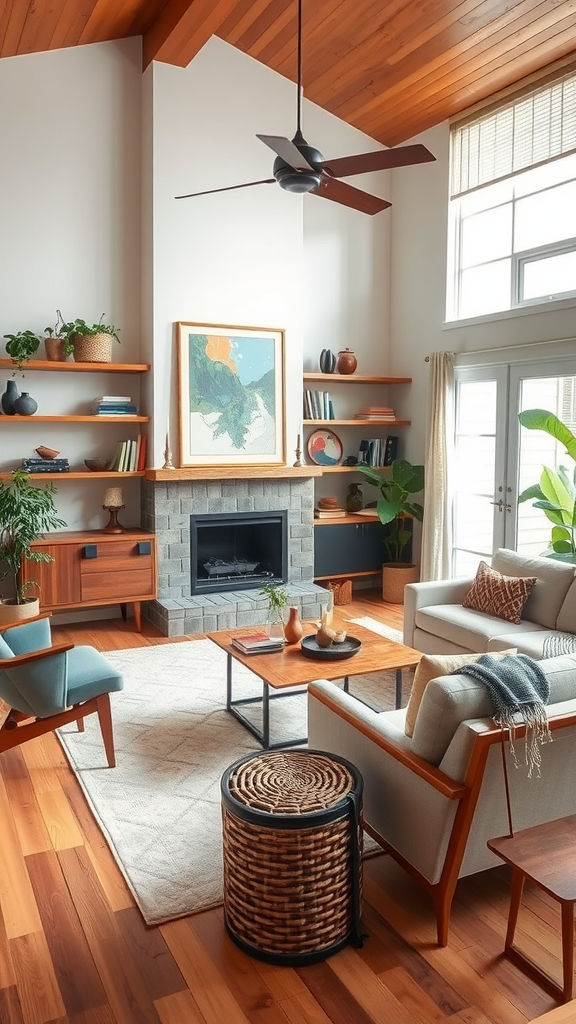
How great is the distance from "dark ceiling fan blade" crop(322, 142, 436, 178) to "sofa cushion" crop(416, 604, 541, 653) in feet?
8.10

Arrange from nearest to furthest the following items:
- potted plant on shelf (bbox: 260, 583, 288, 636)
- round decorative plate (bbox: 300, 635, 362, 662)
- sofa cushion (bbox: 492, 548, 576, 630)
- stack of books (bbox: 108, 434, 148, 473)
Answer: round decorative plate (bbox: 300, 635, 362, 662), potted plant on shelf (bbox: 260, 583, 288, 636), sofa cushion (bbox: 492, 548, 576, 630), stack of books (bbox: 108, 434, 148, 473)

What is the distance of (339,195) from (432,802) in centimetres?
285

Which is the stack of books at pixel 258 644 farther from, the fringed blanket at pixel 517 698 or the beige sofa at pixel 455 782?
the fringed blanket at pixel 517 698

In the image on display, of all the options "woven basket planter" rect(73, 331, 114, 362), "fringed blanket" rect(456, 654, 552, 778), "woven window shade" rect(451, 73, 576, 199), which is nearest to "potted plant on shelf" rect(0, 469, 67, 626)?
"woven basket planter" rect(73, 331, 114, 362)

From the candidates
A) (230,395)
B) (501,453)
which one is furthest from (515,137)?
(230,395)

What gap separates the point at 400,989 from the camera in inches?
84.5

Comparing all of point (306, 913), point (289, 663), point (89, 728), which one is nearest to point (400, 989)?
point (306, 913)

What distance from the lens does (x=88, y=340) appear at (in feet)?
18.6

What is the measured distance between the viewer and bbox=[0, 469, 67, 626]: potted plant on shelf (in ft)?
17.0

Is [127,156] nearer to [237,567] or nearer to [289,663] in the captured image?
[237,567]

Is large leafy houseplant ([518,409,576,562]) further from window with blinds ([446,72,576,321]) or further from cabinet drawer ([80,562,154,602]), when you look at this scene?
cabinet drawer ([80,562,154,602])

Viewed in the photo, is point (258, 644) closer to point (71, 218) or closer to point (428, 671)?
point (428, 671)

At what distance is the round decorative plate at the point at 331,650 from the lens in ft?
12.3

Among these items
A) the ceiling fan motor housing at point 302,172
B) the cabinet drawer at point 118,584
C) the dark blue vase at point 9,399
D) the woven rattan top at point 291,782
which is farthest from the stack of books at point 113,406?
the woven rattan top at point 291,782
